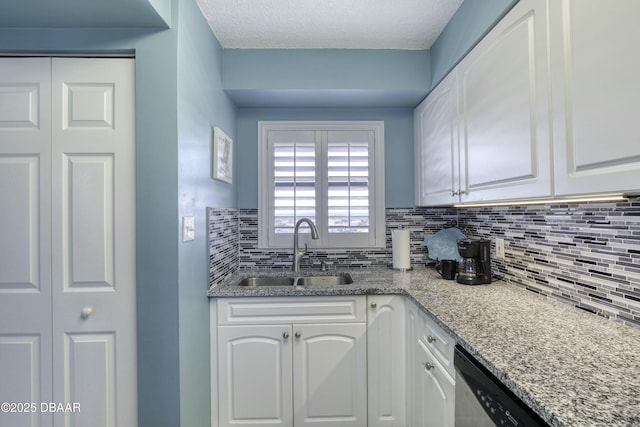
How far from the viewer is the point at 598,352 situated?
837 mm

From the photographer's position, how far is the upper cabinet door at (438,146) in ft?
5.37

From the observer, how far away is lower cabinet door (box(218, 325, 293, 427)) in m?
1.67

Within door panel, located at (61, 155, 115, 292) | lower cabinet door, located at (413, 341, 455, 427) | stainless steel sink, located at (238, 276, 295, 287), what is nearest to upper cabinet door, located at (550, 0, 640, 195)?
lower cabinet door, located at (413, 341, 455, 427)

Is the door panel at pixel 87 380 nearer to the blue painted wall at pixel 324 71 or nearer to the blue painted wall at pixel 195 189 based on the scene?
the blue painted wall at pixel 195 189

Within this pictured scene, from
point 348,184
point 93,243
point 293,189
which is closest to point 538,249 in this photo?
point 348,184

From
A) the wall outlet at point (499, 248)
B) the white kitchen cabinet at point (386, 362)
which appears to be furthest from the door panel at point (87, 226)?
the wall outlet at point (499, 248)

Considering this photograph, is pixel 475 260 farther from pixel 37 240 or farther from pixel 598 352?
pixel 37 240

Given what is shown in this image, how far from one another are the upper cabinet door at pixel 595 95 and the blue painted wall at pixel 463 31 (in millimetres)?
351

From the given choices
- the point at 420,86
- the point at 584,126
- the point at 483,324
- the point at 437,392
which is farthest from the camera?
the point at 420,86

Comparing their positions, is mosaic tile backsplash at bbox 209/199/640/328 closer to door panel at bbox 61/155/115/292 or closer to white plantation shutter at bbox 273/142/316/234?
white plantation shutter at bbox 273/142/316/234

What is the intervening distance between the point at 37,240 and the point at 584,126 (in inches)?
81.3

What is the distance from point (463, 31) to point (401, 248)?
1.33 meters

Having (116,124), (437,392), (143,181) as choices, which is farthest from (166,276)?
(437,392)

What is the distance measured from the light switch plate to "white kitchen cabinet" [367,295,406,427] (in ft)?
3.33
